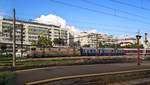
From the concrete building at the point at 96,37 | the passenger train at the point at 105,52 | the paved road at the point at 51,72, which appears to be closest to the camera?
the paved road at the point at 51,72

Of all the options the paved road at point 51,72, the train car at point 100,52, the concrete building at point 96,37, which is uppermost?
the concrete building at point 96,37

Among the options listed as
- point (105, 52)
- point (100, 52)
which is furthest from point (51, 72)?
point (105, 52)

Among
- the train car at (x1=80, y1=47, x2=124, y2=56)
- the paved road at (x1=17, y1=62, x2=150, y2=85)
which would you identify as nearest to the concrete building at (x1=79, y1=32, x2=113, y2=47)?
the train car at (x1=80, y1=47, x2=124, y2=56)

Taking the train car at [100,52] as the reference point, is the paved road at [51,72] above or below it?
below

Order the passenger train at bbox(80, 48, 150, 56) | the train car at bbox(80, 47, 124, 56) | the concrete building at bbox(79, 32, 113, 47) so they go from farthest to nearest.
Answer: the train car at bbox(80, 47, 124, 56) → the passenger train at bbox(80, 48, 150, 56) → the concrete building at bbox(79, 32, 113, 47)

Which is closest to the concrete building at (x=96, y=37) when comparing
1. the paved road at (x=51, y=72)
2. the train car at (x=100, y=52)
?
the train car at (x=100, y=52)

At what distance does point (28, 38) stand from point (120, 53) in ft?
171

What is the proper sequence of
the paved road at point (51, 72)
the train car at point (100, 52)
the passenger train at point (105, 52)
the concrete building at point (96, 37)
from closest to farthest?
the paved road at point (51, 72), the concrete building at point (96, 37), the passenger train at point (105, 52), the train car at point (100, 52)

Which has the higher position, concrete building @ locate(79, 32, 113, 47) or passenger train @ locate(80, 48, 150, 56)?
concrete building @ locate(79, 32, 113, 47)

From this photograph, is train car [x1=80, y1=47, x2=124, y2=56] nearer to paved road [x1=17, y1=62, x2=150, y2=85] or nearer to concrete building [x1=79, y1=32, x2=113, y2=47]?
concrete building [x1=79, y1=32, x2=113, y2=47]

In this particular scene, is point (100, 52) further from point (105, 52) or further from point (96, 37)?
point (96, 37)

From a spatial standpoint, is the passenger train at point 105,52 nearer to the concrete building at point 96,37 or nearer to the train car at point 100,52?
the train car at point 100,52

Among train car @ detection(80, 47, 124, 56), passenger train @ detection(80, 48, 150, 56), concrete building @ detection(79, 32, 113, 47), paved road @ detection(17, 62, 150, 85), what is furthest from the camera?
train car @ detection(80, 47, 124, 56)

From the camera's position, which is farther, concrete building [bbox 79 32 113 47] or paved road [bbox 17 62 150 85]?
concrete building [bbox 79 32 113 47]
